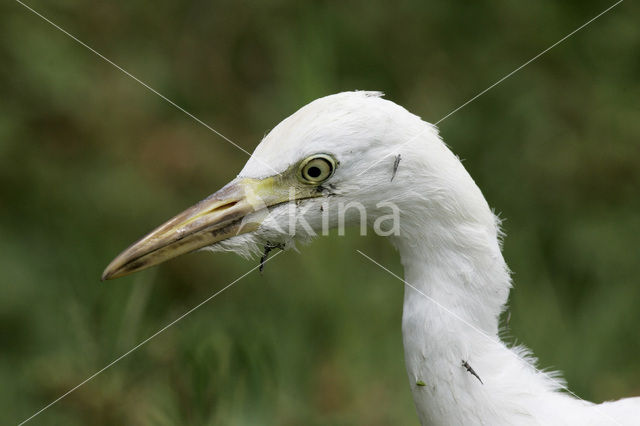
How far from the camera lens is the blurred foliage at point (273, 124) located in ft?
12.5

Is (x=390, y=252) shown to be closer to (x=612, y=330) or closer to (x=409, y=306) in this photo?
(x=612, y=330)

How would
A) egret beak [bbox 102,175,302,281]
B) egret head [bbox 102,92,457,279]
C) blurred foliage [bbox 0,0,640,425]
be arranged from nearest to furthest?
1. egret head [bbox 102,92,457,279]
2. egret beak [bbox 102,175,302,281]
3. blurred foliage [bbox 0,0,640,425]

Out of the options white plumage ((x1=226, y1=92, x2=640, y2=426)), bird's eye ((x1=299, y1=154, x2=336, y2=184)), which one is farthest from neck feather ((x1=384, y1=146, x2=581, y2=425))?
bird's eye ((x1=299, y1=154, x2=336, y2=184))

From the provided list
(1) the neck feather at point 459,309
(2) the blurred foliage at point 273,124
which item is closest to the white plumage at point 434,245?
(1) the neck feather at point 459,309

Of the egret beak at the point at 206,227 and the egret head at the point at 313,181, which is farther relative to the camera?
the egret beak at the point at 206,227

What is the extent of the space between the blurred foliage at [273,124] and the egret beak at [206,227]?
1.19 m

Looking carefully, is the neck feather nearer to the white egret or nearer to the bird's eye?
the white egret

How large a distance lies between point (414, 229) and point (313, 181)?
311 millimetres

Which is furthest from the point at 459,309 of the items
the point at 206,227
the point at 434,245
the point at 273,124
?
the point at 273,124

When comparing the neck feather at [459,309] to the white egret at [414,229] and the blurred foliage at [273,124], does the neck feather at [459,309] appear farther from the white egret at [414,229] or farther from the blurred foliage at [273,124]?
the blurred foliage at [273,124]

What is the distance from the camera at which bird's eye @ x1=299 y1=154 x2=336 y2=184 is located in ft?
6.63

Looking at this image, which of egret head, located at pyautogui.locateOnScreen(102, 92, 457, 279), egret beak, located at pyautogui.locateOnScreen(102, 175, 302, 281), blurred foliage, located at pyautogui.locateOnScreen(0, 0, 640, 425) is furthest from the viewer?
blurred foliage, located at pyautogui.locateOnScreen(0, 0, 640, 425)

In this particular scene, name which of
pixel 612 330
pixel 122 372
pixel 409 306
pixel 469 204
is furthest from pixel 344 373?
A: pixel 469 204

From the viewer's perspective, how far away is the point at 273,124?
4719mm
